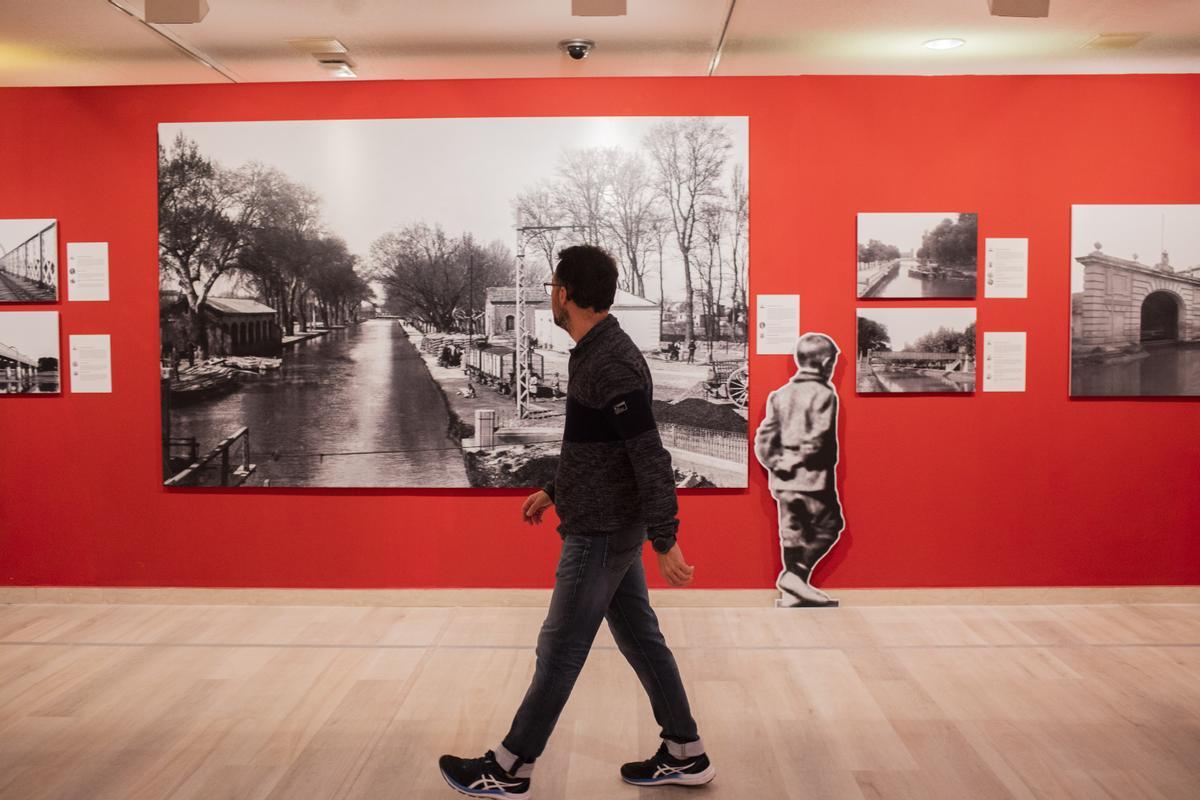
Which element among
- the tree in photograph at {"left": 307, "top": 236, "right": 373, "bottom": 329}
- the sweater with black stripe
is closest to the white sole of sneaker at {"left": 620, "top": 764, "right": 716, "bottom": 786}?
the sweater with black stripe

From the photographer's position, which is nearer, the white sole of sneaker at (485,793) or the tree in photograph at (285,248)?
the white sole of sneaker at (485,793)

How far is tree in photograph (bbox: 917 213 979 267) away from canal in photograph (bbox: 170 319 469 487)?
259 cm

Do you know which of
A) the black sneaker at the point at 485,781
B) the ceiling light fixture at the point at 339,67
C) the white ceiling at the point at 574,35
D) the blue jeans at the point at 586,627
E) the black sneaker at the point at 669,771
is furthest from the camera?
the ceiling light fixture at the point at 339,67

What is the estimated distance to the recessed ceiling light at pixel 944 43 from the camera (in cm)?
429

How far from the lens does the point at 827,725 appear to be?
329 centimetres

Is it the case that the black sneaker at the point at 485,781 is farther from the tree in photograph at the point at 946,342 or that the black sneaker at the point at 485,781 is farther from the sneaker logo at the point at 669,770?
the tree in photograph at the point at 946,342

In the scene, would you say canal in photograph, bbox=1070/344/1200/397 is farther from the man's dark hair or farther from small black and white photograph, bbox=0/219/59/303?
small black and white photograph, bbox=0/219/59/303

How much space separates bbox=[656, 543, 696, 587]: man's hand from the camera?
8.17 ft

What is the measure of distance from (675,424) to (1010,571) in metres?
1.90

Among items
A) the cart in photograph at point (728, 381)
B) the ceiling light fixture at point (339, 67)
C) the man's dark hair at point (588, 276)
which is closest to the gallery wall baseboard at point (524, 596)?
the cart in photograph at point (728, 381)

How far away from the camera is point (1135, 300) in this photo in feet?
15.4

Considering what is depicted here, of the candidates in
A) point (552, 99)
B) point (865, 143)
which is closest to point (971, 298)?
point (865, 143)

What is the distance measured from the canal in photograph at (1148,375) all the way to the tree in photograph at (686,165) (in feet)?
6.80

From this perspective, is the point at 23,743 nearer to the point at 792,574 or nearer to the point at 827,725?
the point at 827,725
